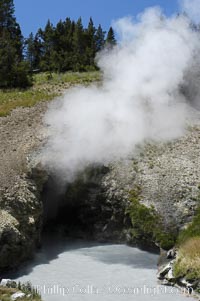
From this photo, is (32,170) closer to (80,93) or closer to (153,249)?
(153,249)

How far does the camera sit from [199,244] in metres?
25.0

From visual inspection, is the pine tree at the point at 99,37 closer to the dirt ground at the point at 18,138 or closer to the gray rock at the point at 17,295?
the dirt ground at the point at 18,138

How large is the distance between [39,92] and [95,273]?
1198 inches

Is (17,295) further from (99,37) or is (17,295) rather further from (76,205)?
(99,37)

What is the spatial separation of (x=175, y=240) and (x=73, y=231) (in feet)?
32.1

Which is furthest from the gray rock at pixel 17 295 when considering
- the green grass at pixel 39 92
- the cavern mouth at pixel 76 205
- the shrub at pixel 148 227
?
the green grass at pixel 39 92

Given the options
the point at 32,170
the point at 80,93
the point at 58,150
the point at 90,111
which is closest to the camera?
the point at 32,170

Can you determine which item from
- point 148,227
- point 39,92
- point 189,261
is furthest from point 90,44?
point 189,261


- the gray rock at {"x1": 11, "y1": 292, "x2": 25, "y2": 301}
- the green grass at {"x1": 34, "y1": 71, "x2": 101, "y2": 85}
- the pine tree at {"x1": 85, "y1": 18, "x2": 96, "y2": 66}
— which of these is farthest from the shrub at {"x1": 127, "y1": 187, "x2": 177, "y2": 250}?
the pine tree at {"x1": 85, "y1": 18, "x2": 96, "y2": 66}

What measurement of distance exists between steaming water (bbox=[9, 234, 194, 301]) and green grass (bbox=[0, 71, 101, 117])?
18.0m

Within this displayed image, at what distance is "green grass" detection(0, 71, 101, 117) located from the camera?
4632cm

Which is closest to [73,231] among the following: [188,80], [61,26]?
[188,80]

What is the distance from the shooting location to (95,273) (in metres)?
25.6

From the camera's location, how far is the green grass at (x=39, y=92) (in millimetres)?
46316
